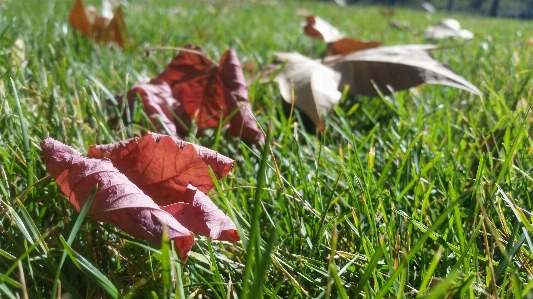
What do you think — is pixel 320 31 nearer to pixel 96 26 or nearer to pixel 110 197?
pixel 96 26

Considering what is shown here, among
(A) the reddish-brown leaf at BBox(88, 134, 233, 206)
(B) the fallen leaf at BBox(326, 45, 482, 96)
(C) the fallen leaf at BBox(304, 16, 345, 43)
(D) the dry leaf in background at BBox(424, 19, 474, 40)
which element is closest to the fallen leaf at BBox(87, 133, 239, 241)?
(A) the reddish-brown leaf at BBox(88, 134, 233, 206)

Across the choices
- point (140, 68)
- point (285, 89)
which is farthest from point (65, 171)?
point (140, 68)

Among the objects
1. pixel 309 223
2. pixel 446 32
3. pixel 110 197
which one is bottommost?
pixel 446 32

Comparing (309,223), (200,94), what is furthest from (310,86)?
(309,223)

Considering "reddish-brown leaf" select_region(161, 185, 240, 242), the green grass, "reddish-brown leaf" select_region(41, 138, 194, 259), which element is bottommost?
the green grass

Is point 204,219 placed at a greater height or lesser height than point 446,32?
greater

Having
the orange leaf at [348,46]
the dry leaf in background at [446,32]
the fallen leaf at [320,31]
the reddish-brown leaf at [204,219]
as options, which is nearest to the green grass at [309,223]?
the reddish-brown leaf at [204,219]

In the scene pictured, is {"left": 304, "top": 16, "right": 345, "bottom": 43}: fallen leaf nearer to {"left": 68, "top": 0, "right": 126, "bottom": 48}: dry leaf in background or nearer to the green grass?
the green grass
